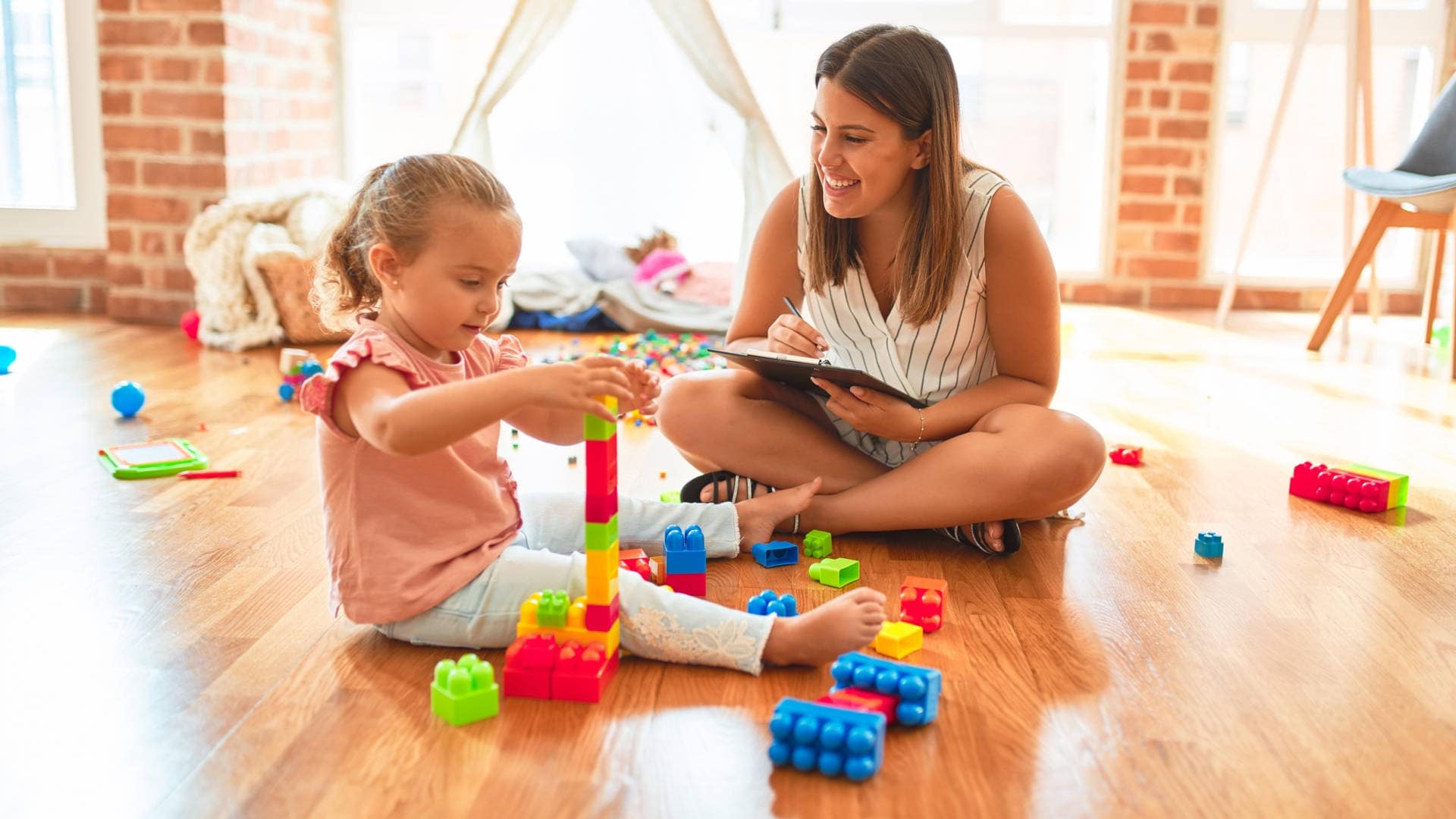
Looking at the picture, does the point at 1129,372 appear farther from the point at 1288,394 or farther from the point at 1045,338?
the point at 1045,338

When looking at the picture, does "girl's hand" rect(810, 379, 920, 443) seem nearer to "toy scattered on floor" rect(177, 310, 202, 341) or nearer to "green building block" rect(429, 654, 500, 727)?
"green building block" rect(429, 654, 500, 727)

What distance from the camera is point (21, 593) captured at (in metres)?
1.52

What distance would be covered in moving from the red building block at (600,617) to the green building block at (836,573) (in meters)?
0.41

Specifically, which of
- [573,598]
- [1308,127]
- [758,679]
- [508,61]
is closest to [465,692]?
[573,598]

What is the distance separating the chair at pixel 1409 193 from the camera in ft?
10.6

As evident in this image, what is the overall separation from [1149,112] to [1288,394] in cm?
166

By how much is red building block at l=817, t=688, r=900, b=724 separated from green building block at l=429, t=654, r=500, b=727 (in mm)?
313

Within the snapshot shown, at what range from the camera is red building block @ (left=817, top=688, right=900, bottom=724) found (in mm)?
1172

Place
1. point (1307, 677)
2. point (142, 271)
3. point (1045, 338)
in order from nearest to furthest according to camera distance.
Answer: point (1307, 677), point (1045, 338), point (142, 271)

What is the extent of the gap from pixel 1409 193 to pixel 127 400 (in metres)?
2.94

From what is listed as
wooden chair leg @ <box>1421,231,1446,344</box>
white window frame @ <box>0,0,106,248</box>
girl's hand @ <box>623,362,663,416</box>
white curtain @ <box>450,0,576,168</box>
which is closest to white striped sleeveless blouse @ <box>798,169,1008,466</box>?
girl's hand @ <box>623,362,663,416</box>

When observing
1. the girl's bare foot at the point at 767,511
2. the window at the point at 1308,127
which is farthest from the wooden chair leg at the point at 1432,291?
the girl's bare foot at the point at 767,511

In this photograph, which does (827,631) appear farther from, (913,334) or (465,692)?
(913,334)

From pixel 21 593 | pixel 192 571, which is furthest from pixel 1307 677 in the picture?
pixel 21 593
